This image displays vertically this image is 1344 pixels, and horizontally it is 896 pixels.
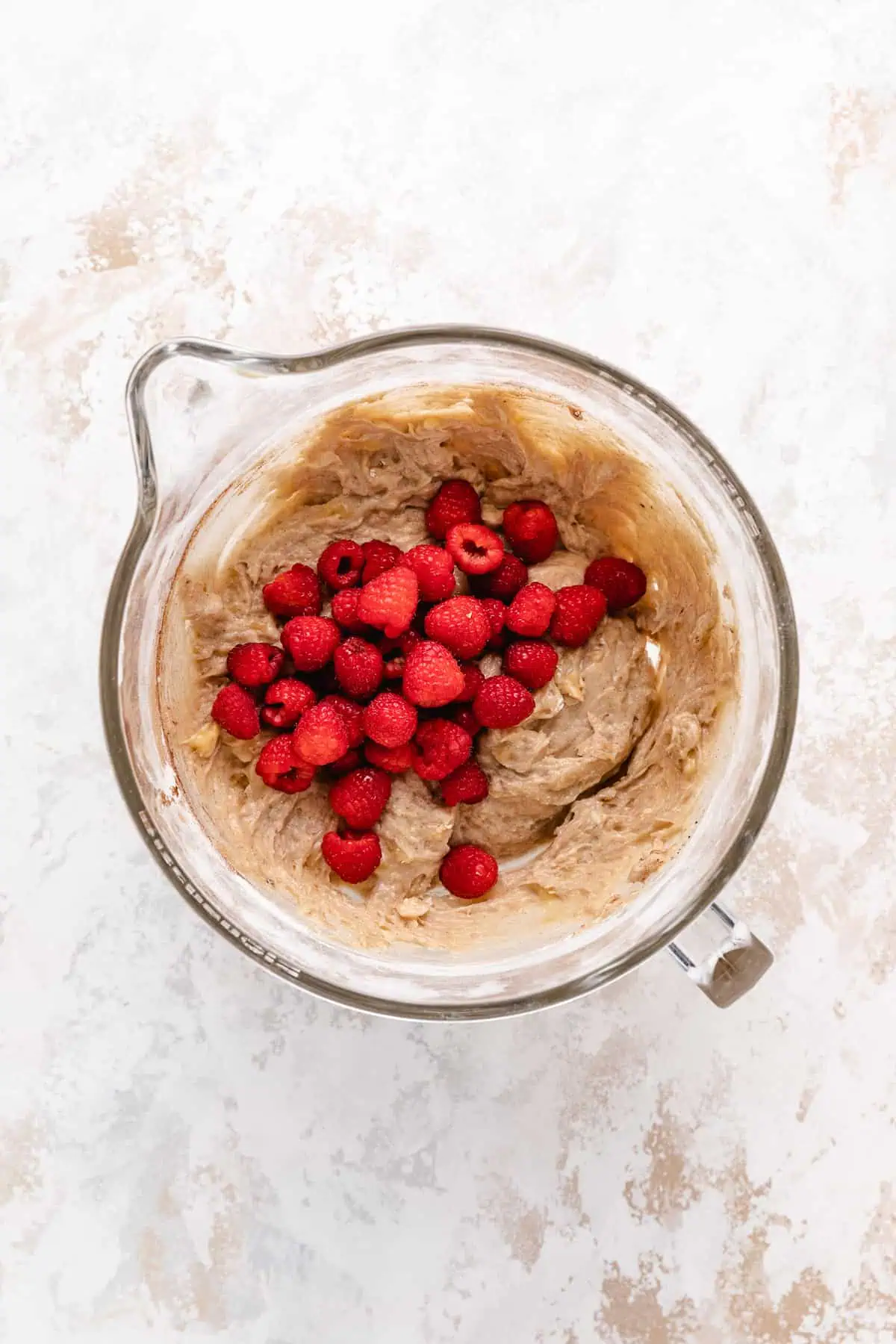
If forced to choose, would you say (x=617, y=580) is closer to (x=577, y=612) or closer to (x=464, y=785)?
(x=577, y=612)

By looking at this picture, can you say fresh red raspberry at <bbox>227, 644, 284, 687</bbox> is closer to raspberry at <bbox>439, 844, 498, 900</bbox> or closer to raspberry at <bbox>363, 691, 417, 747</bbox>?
raspberry at <bbox>363, 691, 417, 747</bbox>

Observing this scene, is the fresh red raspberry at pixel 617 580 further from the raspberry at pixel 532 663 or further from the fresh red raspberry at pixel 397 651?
the fresh red raspberry at pixel 397 651

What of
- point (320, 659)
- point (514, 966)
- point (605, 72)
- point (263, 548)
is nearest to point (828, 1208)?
point (514, 966)

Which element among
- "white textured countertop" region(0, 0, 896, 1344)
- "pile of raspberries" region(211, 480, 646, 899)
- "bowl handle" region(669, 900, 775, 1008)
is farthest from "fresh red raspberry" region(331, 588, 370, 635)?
"bowl handle" region(669, 900, 775, 1008)

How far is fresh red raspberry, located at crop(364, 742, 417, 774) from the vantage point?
1368mm

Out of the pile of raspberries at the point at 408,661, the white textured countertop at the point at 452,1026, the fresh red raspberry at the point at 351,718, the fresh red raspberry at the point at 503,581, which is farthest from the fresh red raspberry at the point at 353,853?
the fresh red raspberry at the point at 503,581

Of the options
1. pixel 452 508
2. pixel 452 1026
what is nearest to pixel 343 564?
pixel 452 508

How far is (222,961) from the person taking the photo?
1.50 meters

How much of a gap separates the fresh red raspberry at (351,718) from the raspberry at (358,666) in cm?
2

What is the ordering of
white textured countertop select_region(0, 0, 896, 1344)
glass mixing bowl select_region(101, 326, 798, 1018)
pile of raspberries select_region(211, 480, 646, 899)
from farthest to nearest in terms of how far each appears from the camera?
white textured countertop select_region(0, 0, 896, 1344), pile of raspberries select_region(211, 480, 646, 899), glass mixing bowl select_region(101, 326, 798, 1018)

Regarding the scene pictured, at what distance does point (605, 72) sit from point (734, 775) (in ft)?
3.01

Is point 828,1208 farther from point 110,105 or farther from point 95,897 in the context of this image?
point 110,105

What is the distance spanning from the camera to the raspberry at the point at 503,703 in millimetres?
1346

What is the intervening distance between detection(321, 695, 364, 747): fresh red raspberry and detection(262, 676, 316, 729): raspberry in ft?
0.07
